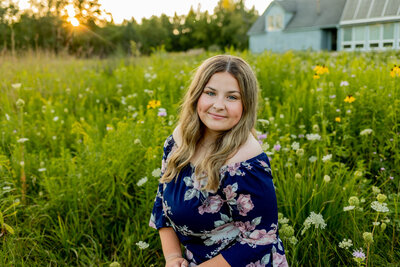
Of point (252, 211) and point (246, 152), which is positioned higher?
point (246, 152)

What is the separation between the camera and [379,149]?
2.63 meters

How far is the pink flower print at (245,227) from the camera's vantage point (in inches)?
51.2

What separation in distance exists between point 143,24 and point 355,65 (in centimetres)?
3436

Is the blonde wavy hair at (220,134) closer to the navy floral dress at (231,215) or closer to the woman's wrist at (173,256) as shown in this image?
the navy floral dress at (231,215)

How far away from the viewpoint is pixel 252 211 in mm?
1274

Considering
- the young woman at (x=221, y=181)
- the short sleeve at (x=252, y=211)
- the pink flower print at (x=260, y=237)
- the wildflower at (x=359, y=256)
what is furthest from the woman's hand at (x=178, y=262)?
the wildflower at (x=359, y=256)

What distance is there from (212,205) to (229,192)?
12 cm

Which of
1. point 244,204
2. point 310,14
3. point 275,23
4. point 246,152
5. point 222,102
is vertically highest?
point 310,14

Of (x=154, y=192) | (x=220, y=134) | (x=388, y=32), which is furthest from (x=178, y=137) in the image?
(x=388, y=32)

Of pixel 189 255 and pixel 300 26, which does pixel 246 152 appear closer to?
pixel 189 255

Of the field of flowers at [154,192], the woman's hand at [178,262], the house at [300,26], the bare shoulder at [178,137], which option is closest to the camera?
the woman's hand at [178,262]

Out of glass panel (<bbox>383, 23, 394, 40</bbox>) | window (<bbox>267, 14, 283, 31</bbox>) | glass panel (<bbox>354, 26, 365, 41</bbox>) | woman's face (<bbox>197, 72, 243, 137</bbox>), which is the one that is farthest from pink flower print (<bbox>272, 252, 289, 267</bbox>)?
window (<bbox>267, 14, 283, 31</bbox>)

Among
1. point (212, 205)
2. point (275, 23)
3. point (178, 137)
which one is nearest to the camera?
point (212, 205)

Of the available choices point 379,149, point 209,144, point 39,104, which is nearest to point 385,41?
point 379,149
